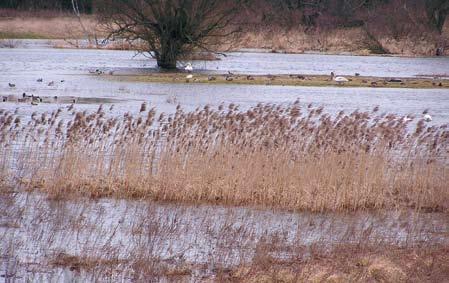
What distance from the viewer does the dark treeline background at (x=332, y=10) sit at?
74938 mm

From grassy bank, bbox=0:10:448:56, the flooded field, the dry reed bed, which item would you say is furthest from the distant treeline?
the flooded field

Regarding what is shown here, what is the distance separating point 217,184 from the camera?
16.1m

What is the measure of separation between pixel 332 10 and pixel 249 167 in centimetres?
7298

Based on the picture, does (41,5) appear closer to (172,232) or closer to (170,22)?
(170,22)

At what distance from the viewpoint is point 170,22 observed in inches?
1921

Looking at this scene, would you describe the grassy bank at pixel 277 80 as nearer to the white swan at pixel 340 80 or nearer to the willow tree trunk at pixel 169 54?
the white swan at pixel 340 80

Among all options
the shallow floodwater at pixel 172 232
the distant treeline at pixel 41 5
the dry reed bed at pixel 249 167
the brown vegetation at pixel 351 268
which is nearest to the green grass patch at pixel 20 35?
the distant treeline at pixel 41 5

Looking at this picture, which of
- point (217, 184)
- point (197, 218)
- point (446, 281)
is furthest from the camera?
point (217, 184)

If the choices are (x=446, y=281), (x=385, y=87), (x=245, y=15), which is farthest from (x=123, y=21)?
(x=446, y=281)

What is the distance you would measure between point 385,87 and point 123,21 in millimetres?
15006

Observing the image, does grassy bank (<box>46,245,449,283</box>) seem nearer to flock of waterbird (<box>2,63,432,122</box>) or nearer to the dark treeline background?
flock of waterbird (<box>2,63,432,122</box>)

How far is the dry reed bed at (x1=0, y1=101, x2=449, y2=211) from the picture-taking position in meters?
16.0

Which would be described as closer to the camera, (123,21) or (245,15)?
(123,21)

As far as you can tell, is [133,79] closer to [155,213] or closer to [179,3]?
[179,3]
